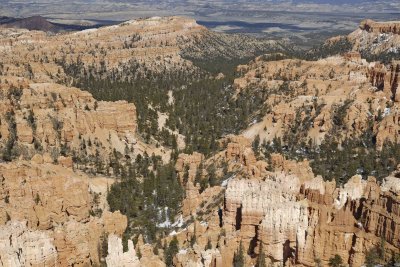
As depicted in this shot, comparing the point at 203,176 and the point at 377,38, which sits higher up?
the point at 377,38

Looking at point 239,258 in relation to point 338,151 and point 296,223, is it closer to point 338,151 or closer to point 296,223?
point 296,223

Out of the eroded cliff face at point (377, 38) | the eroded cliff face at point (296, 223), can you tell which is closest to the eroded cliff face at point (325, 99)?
the eroded cliff face at point (296, 223)

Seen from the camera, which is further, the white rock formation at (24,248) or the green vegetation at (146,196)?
the green vegetation at (146,196)

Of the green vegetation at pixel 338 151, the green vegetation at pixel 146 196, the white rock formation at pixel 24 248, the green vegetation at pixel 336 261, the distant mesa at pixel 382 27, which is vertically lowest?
the green vegetation at pixel 146 196

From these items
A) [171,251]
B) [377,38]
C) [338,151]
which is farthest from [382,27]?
[171,251]

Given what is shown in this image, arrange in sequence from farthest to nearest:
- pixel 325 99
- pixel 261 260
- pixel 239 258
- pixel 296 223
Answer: pixel 325 99
pixel 239 258
pixel 296 223
pixel 261 260

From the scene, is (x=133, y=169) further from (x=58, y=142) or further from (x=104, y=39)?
(x=104, y=39)

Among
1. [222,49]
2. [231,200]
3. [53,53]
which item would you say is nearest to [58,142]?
[231,200]

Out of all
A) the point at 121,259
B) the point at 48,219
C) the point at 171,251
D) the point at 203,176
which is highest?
the point at 121,259

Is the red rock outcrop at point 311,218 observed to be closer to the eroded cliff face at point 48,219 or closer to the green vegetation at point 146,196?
the green vegetation at point 146,196

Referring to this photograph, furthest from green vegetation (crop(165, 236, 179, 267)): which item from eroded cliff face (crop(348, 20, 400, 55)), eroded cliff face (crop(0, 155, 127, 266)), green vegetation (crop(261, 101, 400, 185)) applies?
eroded cliff face (crop(348, 20, 400, 55))
